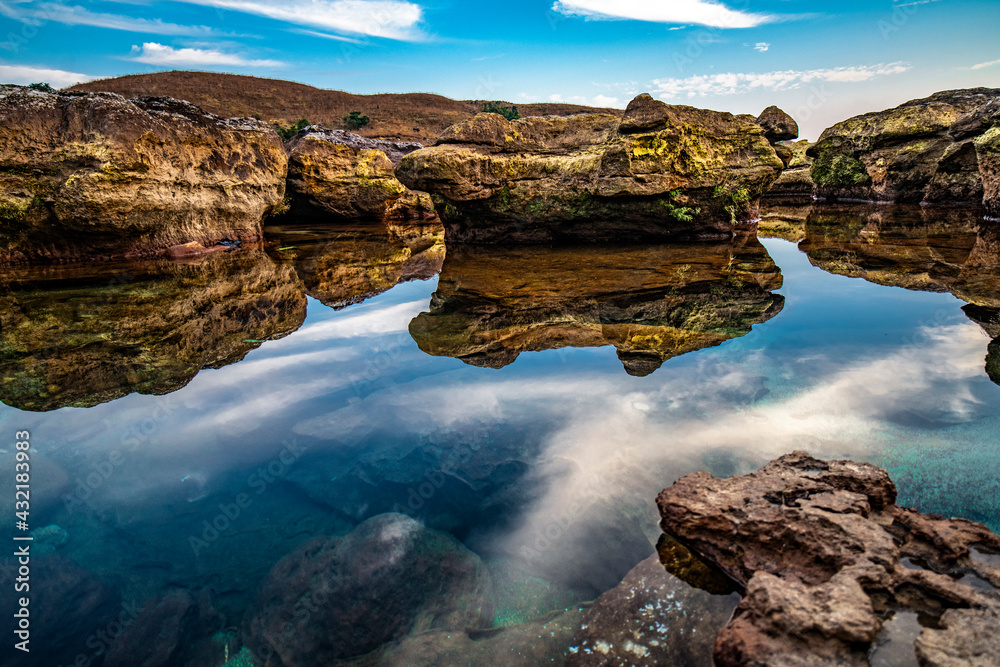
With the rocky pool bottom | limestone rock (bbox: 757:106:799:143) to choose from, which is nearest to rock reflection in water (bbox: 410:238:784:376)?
the rocky pool bottom

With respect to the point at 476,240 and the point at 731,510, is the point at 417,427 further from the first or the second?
the point at 476,240

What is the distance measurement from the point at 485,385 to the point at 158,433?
198 cm

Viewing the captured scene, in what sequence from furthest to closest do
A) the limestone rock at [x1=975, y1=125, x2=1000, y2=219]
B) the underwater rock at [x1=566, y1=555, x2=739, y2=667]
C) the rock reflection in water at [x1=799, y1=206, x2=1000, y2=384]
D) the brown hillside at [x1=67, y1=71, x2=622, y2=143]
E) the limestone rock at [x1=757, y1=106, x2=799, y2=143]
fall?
the brown hillside at [x1=67, y1=71, x2=622, y2=143], the limestone rock at [x1=757, y1=106, x2=799, y2=143], the limestone rock at [x1=975, y1=125, x2=1000, y2=219], the rock reflection in water at [x1=799, y1=206, x2=1000, y2=384], the underwater rock at [x1=566, y1=555, x2=739, y2=667]

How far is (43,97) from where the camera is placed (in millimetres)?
8328

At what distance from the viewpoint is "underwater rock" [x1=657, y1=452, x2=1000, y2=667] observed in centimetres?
136

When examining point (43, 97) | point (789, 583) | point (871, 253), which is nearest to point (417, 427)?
point (789, 583)

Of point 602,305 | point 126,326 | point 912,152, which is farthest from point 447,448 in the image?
point 912,152

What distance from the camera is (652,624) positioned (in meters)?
1.68

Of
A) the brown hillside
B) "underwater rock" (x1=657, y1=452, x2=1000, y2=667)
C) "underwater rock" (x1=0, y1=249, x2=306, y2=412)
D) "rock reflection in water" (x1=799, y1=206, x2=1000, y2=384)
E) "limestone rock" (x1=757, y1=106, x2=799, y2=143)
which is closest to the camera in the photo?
"underwater rock" (x1=657, y1=452, x2=1000, y2=667)

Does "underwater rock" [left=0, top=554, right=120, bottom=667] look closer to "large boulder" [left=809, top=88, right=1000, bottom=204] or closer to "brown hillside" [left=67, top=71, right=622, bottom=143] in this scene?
"large boulder" [left=809, top=88, right=1000, bottom=204]

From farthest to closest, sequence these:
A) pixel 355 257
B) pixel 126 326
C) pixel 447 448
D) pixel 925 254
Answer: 1. pixel 355 257
2. pixel 925 254
3. pixel 126 326
4. pixel 447 448
